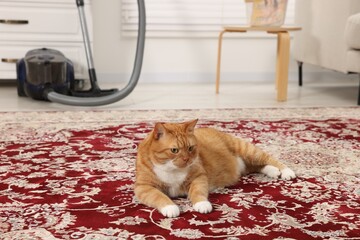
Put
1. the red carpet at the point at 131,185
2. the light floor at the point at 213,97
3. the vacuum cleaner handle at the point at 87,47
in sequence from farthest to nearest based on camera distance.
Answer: the vacuum cleaner handle at the point at 87,47
the light floor at the point at 213,97
the red carpet at the point at 131,185

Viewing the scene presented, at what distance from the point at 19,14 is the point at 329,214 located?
2.56m

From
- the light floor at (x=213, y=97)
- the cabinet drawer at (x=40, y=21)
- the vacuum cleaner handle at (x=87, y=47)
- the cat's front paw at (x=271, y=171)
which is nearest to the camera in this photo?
the cat's front paw at (x=271, y=171)

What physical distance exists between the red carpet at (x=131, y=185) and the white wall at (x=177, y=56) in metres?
1.31

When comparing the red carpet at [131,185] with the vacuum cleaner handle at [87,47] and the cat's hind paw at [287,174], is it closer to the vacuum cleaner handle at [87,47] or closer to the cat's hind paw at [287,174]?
the cat's hind paw at [287,174]

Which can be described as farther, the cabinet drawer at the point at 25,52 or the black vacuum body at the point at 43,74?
the cabinet drawer at the point at 25,52

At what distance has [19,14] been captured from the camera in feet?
10.9

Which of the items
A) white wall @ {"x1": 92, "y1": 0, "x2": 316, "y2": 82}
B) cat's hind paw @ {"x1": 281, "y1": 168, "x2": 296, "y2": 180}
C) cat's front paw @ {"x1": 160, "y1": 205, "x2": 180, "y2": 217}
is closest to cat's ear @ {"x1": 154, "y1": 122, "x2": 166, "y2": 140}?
cat's front paw @ {"x1": 160, "y1": 205, "x2": 180, "y2": 217}

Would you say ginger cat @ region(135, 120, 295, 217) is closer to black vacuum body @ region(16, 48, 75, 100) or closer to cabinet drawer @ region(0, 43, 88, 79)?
black vacuum body @ region(16, 48, 75, 100)

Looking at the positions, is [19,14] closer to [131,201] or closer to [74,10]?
[74,10]

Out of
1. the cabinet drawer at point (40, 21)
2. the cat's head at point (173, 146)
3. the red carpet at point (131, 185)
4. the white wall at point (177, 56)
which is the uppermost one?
the cabinet drawer at point (40, 21)

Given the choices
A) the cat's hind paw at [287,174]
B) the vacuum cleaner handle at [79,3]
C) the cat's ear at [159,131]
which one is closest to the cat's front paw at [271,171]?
the cat's hind paw at [287,174]

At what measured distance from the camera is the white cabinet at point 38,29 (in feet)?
10.9

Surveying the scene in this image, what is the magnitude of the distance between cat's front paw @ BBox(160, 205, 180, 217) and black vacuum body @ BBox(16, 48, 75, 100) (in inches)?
71.9

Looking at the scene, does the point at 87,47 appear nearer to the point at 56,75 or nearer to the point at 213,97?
the point at 56,75
